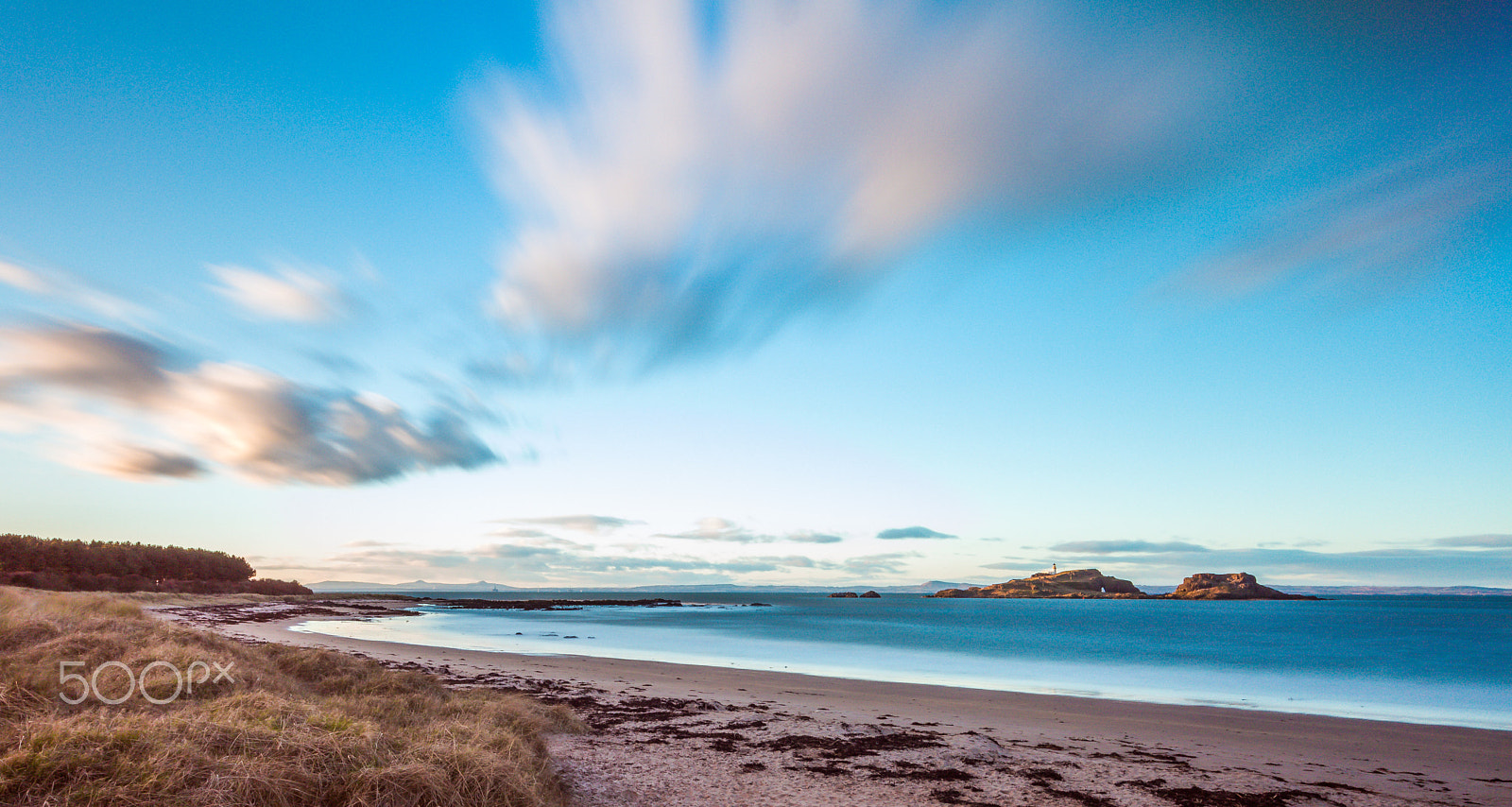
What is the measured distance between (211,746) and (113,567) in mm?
102500

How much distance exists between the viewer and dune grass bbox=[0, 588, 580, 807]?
195 inches

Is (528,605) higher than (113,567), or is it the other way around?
(113,567)

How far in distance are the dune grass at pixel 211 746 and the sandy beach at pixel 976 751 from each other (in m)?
2.30

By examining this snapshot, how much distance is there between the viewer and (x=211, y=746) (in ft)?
18.5

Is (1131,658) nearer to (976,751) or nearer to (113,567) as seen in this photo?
(976,751)

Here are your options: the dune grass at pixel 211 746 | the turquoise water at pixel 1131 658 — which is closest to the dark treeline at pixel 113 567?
the turquoise water at pixel 1131 658

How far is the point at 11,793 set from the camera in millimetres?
4652

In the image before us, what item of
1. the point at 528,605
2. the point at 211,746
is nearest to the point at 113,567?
the point at 528,605

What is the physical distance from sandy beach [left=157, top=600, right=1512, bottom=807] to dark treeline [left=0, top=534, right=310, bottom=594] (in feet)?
241

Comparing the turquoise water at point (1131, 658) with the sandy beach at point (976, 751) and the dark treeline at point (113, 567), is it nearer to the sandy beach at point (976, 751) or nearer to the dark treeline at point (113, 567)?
the sandy beach at point (976, 751)

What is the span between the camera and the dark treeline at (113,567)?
6744cm

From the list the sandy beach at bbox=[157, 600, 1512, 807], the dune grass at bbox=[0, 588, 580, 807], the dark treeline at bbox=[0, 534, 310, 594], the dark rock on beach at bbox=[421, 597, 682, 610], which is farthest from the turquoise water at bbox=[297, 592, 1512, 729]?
the dark rock on beach at bbox=[421, 597, 682, 610]

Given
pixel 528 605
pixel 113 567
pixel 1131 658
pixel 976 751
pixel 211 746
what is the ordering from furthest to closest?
pixel 528 605 → pixel 113 567 → pixel 1131 658 → pixel 976 751 → pixel 211 746

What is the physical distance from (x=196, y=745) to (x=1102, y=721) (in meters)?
17.9
